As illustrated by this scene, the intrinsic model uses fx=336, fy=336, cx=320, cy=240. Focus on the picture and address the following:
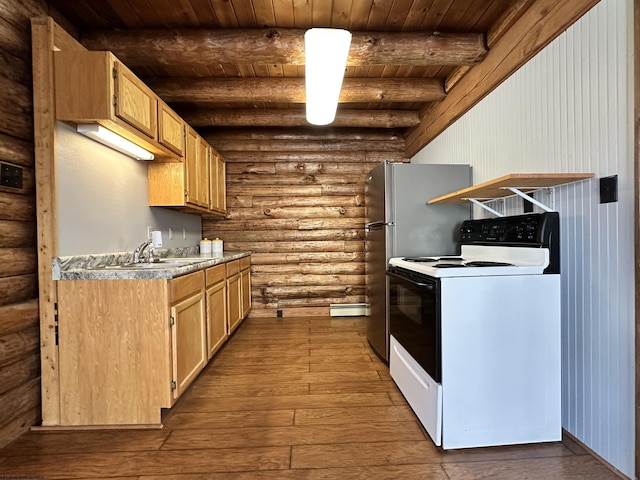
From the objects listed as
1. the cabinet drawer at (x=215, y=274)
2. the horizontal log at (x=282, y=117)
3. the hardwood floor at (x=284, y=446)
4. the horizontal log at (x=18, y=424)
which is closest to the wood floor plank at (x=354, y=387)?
the hardwood floor at (x=284, y=446)

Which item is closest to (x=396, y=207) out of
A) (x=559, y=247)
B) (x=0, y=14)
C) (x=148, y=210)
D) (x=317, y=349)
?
(x=559, y=247)

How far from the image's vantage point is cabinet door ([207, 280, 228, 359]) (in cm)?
272

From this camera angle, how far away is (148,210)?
3.05m

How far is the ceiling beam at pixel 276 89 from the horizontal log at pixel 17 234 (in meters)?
1.83

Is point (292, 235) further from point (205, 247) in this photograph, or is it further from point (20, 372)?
point (20, 372)

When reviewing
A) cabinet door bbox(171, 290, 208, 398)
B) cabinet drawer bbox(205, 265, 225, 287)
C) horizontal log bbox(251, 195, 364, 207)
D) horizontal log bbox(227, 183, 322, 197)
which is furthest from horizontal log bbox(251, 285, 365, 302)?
cabinet door bbox(171, 290, 208, 398)

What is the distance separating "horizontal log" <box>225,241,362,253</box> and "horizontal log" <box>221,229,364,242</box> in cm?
6

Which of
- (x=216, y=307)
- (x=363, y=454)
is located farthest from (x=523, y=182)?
(x=216, y=307)

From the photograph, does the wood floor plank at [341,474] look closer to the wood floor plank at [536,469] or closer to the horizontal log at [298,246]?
the wood floor plank at [536,469]

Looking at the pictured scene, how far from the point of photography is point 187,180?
10.1 feet

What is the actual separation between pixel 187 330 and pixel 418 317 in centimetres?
151

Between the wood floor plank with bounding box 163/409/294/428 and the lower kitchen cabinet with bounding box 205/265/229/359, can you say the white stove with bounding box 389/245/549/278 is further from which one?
the lower kitchen cabinet with bounding box 205/265/229/359

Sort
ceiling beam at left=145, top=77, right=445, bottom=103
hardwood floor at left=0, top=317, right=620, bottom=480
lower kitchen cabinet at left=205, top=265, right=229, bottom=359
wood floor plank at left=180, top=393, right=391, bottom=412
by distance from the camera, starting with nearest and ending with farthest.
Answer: hardwood floor at left=0, top=317, right=620, bottom=480 < wood floor plank at left=180, top=393, right=391, bottom=412 < lower kitchen cabinet at left=205, top=265, right=229, bottom=359 < ceiling beam at left=145, top=77, right=445, bottom=103

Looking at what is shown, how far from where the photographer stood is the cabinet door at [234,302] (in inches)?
132
